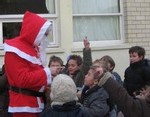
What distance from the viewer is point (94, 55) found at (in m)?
8.14

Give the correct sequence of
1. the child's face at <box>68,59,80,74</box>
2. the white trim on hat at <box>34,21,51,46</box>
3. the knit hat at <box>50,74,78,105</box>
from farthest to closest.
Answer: the child's face at <box>68,59,80,74</box> < the white trim on hat at <box>34,21,51,46</box> < the knit hat at <box>50,74,78,105</box>

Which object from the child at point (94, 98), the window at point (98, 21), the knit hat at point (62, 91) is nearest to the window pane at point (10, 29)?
the window at point (98, 21)

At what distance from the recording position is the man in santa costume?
428 cm

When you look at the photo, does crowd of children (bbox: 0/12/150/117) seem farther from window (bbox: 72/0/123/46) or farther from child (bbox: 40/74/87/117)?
window (bbox: 72/0/123/46)

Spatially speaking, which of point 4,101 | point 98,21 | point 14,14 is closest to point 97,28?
point 98,21

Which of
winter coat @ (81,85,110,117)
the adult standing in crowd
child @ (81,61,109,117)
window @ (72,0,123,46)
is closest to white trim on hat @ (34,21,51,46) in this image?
child @ (81,61,109,117)

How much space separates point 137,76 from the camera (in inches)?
249

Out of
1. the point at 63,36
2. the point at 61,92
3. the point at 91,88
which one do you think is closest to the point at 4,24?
the point at 63,36

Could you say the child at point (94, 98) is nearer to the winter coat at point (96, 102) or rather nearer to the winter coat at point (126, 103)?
the winter coat at point (96, 102)

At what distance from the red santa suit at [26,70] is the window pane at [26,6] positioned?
3.35m

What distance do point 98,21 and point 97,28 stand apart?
137 mm

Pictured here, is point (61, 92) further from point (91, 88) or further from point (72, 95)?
point (91, 88)

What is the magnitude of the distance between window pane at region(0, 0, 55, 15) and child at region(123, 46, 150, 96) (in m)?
2.26

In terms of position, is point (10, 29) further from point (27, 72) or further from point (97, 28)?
point (27, 72)
